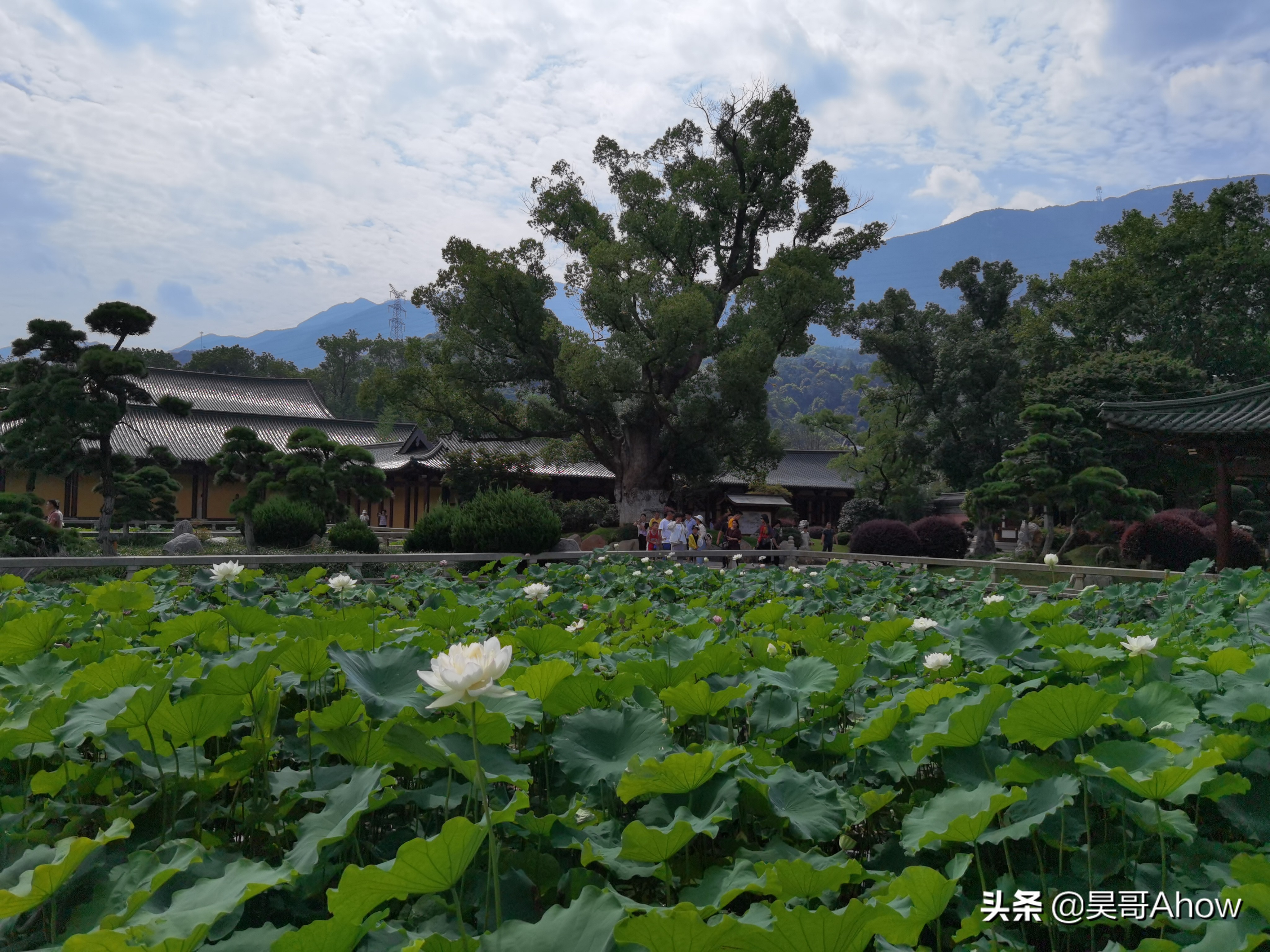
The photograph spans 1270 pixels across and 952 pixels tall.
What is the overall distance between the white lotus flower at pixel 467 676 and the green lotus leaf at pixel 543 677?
492 millimetres

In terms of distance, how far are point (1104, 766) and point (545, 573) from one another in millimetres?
5397

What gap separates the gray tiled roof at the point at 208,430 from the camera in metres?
23.5

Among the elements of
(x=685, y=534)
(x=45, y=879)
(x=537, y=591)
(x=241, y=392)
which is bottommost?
(x=685, y=534)

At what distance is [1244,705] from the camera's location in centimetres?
171

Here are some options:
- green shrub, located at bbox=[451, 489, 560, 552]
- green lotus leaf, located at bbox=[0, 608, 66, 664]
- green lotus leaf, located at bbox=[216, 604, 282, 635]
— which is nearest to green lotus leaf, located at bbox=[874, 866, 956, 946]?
green lotus leaf, located at bbox=[216, 604, 282, 635]

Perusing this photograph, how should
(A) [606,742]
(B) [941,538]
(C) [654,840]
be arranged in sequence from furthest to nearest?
(B) [941,538] → (A) [606,742] → (C) [654,840]

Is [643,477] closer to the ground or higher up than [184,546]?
higher up

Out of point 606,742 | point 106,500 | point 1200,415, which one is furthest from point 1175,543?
point 106,500

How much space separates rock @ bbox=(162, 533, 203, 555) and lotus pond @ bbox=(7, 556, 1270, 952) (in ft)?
37.9

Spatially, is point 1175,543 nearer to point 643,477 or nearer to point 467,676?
point 643,477

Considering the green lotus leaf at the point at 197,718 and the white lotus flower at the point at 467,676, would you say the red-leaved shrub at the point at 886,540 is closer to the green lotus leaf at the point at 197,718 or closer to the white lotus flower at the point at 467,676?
the green lotus leaf at the point at 197,718

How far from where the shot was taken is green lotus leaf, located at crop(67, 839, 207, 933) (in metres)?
1.11

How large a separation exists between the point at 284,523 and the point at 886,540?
11.3m

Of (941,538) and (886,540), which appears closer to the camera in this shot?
(886,540)
